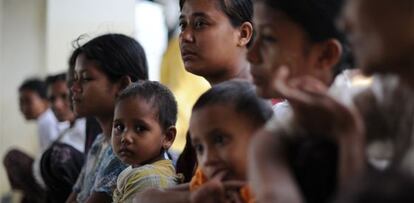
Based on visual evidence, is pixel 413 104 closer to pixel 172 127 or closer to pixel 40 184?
pixel 172 127

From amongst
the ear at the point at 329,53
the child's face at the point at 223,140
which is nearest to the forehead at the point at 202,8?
the child's face at the point at 223,140

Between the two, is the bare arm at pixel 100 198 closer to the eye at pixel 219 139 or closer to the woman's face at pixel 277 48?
the eye at pixel 219 139

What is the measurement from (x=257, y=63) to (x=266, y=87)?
51 millimetres

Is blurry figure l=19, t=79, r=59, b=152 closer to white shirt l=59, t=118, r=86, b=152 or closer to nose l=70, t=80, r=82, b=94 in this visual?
white shirt l=59, t=118, r=86, b=152

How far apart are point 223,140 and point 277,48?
0.74 feet

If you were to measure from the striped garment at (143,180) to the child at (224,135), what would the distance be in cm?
43

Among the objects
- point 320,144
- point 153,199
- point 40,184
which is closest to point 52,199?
point 40,184

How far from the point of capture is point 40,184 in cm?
388

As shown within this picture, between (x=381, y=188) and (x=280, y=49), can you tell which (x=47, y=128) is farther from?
(x=381, y=188)

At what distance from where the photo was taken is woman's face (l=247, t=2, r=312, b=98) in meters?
1.59

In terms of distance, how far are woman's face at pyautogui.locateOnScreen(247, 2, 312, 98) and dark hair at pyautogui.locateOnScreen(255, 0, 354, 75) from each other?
0.04 ft

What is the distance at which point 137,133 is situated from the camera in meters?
2.46

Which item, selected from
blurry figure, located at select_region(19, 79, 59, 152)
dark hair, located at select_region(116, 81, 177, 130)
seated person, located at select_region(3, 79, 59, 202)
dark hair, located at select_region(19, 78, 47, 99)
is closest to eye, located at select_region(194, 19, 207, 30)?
dark hair, located at select_region(116, 81, 177, 130)

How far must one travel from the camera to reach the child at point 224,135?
165cm
